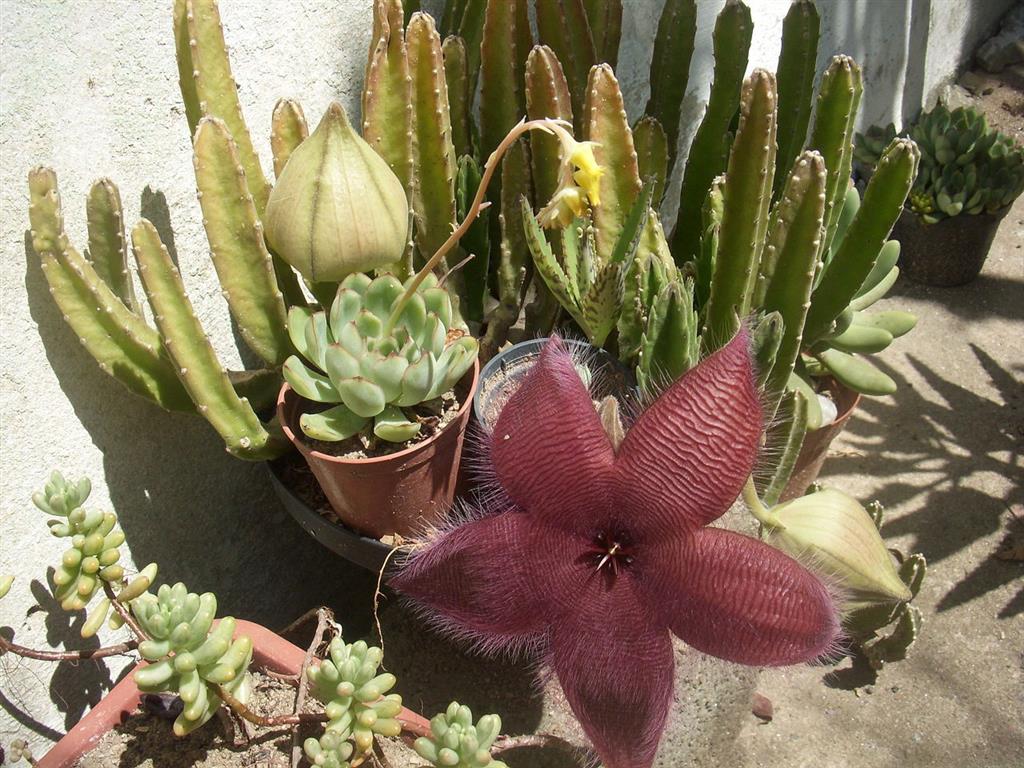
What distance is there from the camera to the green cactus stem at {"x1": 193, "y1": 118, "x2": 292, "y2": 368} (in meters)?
0.99

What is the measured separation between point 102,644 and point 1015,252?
2398 millimetres

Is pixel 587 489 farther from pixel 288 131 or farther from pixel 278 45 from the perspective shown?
pixel 278 45

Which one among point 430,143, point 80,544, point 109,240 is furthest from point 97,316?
point 430,143

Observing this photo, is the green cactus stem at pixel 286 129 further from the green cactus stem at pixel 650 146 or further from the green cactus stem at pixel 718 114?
the green cactus stem at pixel 718 114

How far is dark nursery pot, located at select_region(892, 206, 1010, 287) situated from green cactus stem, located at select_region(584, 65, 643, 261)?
131cm

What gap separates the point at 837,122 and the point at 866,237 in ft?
0.58

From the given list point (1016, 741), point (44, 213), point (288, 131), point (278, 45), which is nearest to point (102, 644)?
point (44, 213)

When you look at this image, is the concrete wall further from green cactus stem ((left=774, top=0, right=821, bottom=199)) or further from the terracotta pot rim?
green cactus stem ((left=774, top=0, right=821, bottom=199))

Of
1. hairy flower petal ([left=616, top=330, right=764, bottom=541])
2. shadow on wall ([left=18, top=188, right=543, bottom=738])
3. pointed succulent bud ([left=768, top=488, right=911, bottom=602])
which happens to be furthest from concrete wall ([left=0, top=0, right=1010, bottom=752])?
pointed succulent bud ([left=768, top=488, right=911, bottom=602])

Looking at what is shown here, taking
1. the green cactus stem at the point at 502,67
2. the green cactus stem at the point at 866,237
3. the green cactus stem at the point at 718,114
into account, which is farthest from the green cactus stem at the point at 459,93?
the green cactus stem at the point at 866,237

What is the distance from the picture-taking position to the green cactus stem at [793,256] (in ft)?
3.66

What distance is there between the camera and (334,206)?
970mm

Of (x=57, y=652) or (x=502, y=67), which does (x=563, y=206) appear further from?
(x=57, y=652)

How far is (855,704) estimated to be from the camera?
1503mm
